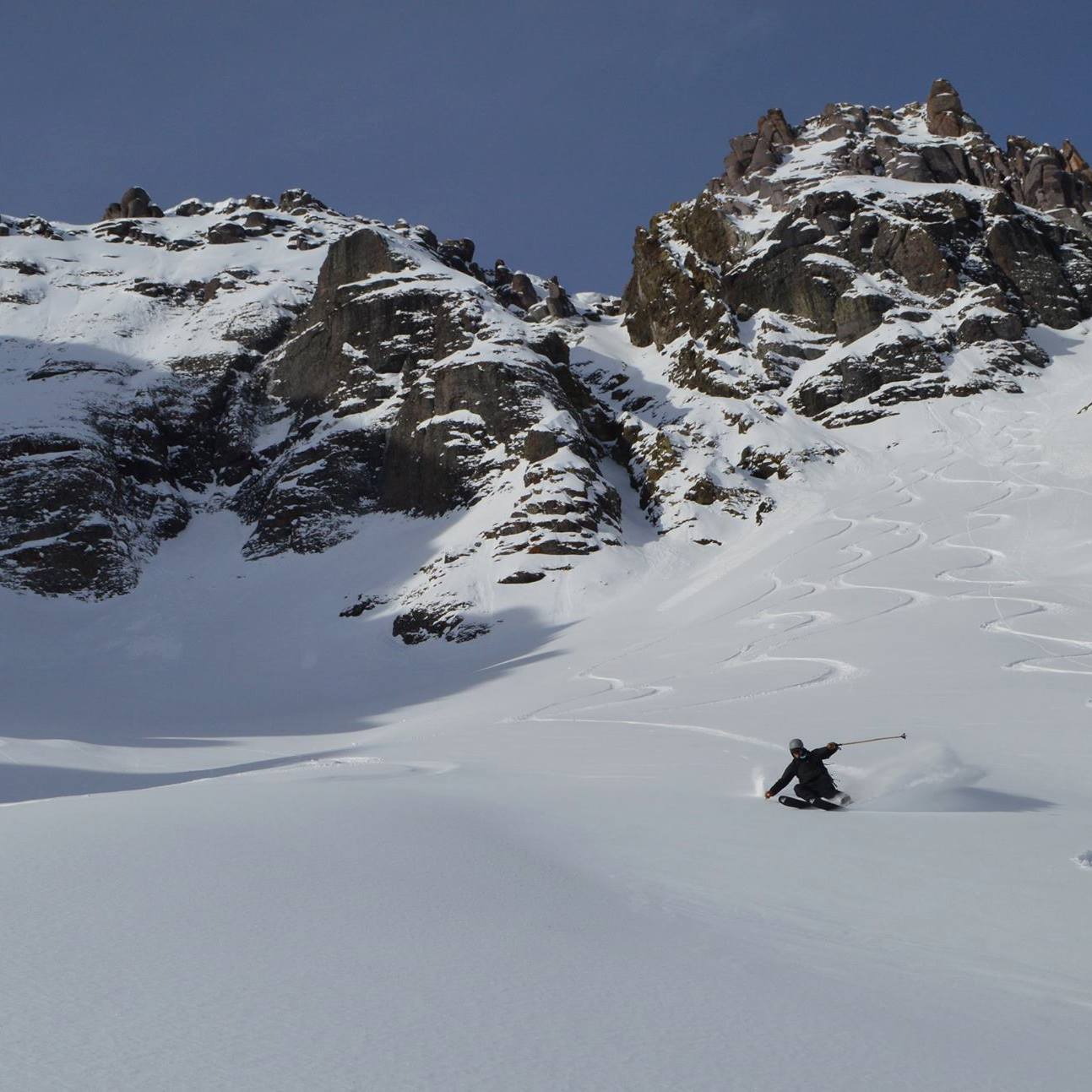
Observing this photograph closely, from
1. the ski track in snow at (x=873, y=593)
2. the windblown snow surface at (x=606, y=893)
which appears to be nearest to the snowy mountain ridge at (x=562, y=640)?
the windblown snow surface at (x=606, y=893)

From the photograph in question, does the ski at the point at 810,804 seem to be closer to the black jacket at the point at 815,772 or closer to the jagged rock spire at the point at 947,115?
the black jacket at the point at 815,772

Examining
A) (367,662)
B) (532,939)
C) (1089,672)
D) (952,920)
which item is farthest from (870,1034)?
(367,662)

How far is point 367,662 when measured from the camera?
44531 mm

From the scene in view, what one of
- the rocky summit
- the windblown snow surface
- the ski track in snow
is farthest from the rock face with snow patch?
the windblown snow surface

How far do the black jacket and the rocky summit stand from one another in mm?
36122

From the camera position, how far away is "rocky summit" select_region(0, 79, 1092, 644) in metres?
55.8

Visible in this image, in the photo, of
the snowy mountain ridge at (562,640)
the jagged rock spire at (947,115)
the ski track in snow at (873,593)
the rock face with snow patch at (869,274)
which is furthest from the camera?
the jagged rock spire at (947,115)

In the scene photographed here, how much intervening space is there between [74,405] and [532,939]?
72.5m

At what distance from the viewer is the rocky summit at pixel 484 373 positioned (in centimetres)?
5581

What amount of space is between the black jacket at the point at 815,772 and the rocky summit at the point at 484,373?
36.1 m

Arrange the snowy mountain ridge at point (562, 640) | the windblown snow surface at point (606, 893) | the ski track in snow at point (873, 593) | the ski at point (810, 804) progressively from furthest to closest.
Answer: the ski track in snow at point (873, 593) → the ski at point (810, 804) → the snowy mountain ridge at point (562, 640) → the windblown snow surface at point (606, 893)

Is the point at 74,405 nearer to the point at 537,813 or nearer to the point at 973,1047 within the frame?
the point at 537,813

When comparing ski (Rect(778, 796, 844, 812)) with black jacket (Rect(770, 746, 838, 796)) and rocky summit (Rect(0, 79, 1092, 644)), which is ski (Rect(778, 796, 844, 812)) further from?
rocky summit (Rect(0, 79, 1092, 644))

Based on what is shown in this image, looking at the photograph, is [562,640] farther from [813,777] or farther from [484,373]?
[813,777]
